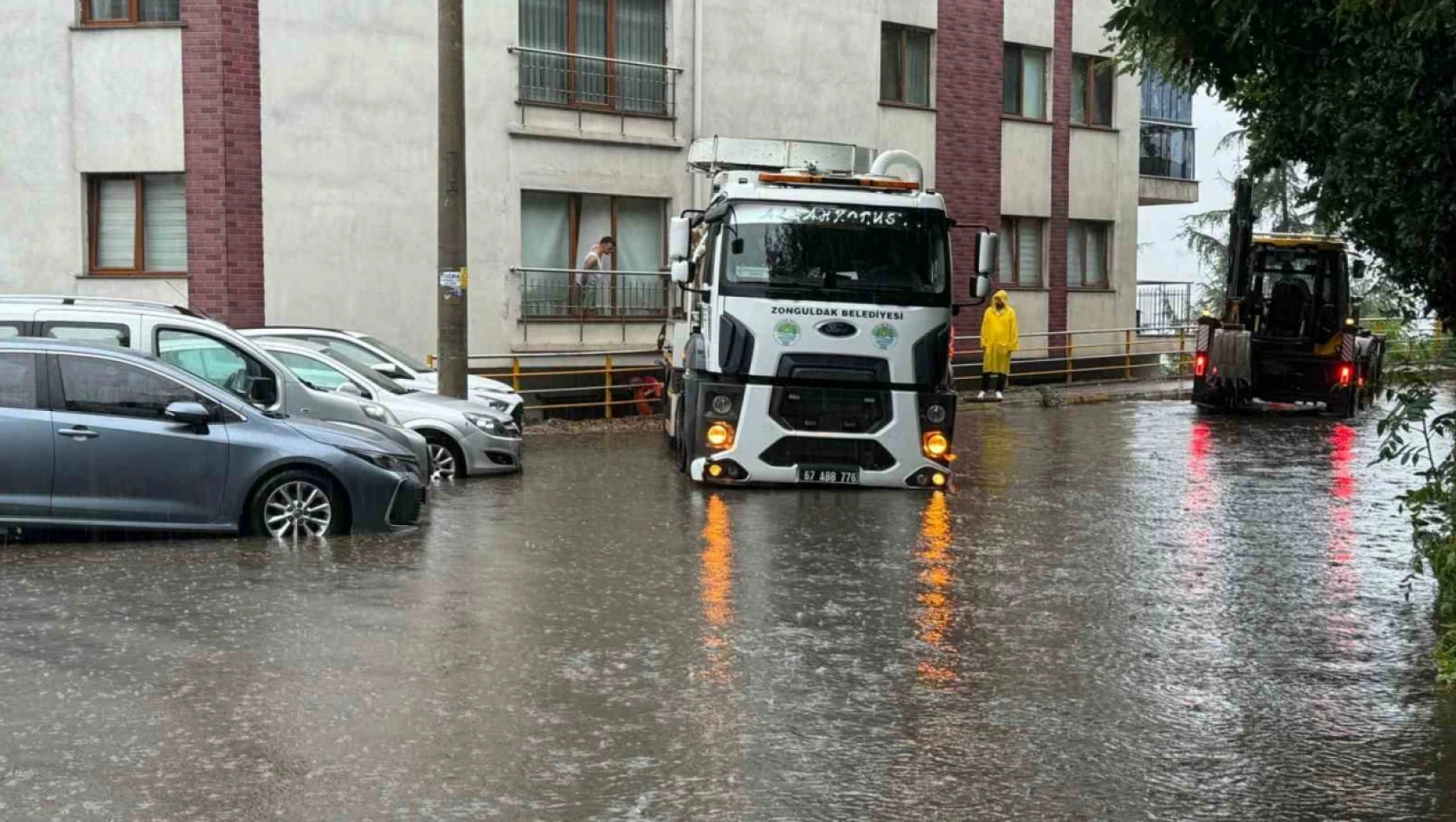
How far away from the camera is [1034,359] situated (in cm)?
3331

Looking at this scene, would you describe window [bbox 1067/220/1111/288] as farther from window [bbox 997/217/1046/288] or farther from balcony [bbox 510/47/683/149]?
balcony [bbox 510/47/683/149]

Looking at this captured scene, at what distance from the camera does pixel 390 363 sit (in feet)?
65.2

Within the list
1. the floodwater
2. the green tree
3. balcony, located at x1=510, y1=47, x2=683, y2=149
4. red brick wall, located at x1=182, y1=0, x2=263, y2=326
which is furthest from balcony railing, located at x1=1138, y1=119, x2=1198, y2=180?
the green tree

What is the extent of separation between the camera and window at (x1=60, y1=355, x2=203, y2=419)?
12047 mm

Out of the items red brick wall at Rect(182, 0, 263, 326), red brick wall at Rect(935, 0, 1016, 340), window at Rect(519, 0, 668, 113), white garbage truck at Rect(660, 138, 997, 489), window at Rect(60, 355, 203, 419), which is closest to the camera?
window at Rect(60, 355, 203, 419)

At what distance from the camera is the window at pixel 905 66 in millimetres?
30703

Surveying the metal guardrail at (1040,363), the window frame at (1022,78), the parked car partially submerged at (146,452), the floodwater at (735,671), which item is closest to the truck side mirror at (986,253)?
the metal guardrail at (1040,363)

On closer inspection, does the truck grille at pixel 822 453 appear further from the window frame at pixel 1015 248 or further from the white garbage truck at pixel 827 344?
the window frame at pixel 1015 248

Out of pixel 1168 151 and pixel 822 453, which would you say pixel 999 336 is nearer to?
pixel 1168 151

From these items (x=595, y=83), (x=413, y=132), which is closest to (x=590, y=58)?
(x=595, y=83)

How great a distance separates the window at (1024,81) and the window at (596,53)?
8657 millimetres

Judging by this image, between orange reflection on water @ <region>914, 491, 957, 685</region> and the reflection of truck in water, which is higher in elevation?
the reflection of truck in water

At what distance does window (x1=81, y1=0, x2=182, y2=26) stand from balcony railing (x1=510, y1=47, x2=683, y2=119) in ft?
15.5

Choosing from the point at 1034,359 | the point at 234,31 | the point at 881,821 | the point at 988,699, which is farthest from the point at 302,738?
the point at 1034,359
